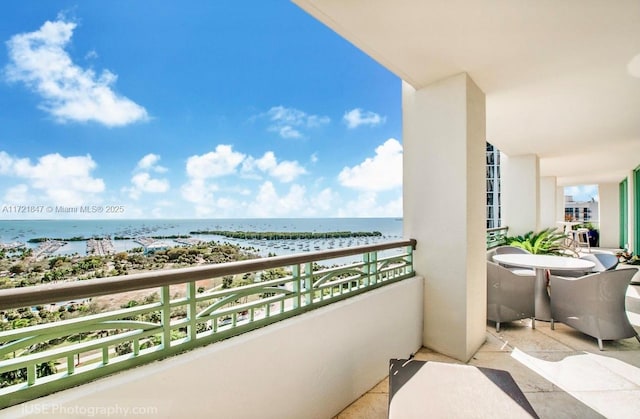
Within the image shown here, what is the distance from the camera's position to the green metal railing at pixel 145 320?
1.03 m

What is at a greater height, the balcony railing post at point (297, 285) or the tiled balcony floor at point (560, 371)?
the balcony railing post at point (297, 285)

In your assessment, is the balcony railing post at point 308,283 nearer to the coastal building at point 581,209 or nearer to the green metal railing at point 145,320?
→ the green metal railing at point 145,320

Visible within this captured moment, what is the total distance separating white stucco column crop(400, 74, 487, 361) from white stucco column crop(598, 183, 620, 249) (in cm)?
1275

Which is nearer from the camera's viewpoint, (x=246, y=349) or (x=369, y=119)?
(x=246, y=349)

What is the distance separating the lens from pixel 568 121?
4.07 m

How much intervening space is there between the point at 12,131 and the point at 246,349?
449cm

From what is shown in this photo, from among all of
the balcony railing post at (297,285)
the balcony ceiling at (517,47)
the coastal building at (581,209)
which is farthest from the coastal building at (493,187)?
the balcony railing post at (297,285)

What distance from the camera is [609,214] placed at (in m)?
11.2

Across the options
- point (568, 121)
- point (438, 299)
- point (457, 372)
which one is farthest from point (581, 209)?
point (457, 372)

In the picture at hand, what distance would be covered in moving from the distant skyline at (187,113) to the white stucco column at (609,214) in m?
9.03

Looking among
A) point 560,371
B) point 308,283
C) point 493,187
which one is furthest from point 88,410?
point 493,187

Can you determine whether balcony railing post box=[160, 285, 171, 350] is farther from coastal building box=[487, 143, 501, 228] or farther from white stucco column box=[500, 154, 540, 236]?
coastal building box=[487, 143, 501, 228]

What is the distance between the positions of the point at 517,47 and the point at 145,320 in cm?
324

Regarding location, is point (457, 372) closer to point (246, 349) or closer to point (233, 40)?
point (246, 349)
